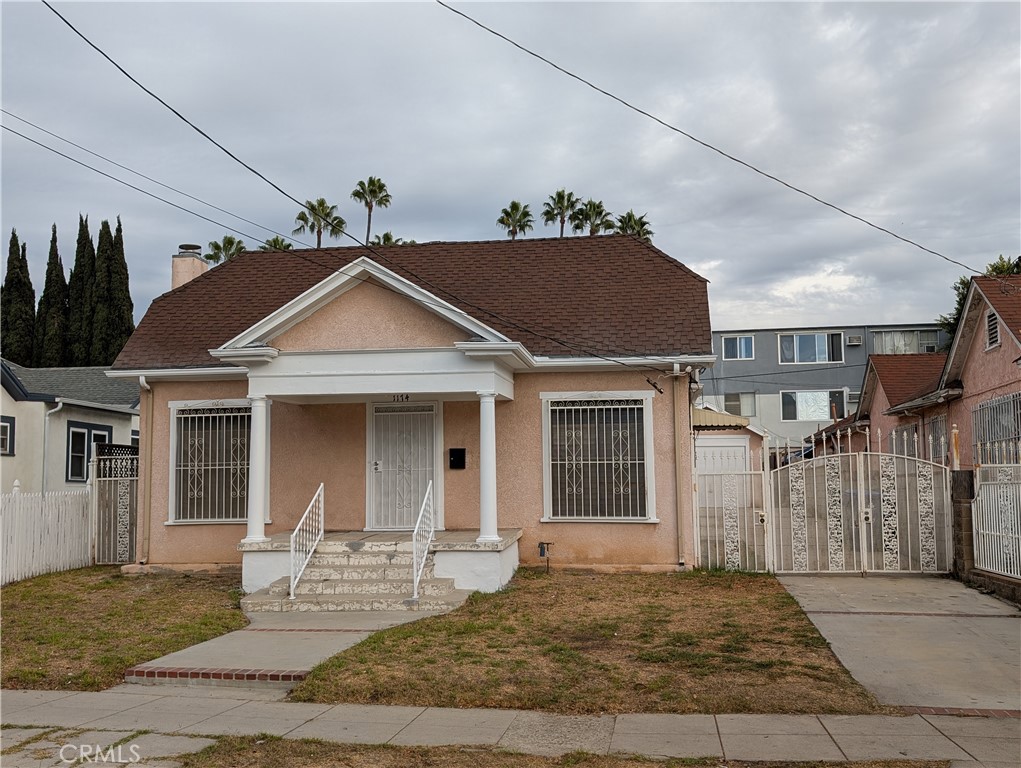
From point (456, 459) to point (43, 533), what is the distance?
7.46 m

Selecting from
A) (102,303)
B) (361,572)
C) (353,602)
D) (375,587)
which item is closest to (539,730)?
(353,602)

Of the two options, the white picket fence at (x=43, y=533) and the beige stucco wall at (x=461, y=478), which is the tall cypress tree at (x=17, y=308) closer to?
the white picket fence at (x=43, y=533)

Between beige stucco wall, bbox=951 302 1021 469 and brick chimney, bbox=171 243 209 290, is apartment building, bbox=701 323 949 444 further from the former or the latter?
brick chimney, bbox=171 243 209 290

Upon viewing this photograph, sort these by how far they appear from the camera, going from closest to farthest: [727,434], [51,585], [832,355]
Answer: [51,585], [727,434], [832,355]

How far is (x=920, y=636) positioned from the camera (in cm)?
1031

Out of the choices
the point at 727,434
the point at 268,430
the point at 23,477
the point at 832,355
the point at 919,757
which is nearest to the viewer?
the point at 919,757

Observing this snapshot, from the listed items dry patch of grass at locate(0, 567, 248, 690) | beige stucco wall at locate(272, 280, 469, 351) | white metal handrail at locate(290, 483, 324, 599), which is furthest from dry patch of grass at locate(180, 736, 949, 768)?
beige stucco wall at locate(272, 280, 469, 351)

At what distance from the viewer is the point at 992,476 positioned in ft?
43.1

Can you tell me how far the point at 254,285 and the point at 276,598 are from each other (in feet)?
24.3

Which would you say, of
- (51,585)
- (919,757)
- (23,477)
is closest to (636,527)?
(919,757)

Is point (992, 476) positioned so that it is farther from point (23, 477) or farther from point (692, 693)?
point (23, 477)

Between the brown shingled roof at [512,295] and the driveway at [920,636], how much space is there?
458 centimetres

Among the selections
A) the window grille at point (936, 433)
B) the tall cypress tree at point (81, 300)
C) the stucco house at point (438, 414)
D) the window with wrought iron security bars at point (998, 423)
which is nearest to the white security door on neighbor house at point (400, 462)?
the stucco house at point (438, 414)

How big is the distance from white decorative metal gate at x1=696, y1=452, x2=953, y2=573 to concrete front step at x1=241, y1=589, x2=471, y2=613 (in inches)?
193
